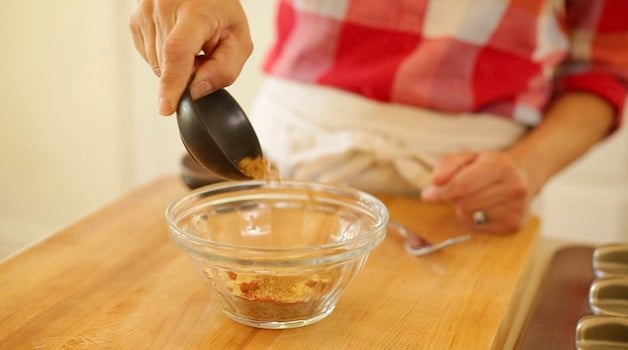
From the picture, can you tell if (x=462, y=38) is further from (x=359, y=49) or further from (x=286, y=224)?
(x=286, y=224)

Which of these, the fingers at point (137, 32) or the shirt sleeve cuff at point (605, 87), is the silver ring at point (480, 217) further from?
the fingers at point (137, 32)

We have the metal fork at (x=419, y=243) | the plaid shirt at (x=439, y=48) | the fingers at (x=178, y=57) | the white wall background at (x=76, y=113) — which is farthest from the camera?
the white wall background at (x=76, y=113)

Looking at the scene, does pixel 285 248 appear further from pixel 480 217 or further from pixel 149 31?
pixel 480 217

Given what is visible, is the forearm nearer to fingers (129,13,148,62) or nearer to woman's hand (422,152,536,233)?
woman's hand (422,152,536,233)

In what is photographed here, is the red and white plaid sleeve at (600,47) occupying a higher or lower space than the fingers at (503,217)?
higher

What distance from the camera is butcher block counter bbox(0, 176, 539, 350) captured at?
652mm

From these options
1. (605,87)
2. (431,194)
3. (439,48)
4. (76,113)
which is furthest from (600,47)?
(76,113)

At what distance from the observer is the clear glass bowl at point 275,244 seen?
0.65 metres

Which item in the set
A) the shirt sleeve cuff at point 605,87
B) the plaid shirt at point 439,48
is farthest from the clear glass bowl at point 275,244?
the shirt sleeve cuff at point 605,87

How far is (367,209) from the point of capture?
81cm

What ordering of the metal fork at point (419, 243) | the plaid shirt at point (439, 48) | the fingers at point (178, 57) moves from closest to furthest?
1. the fingers at point (178, 57)
2. the metal fork at point (419, 243)
3. the plaid shirt at point (439, 48)

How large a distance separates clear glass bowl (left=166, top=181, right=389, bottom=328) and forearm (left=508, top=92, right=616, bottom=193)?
0.28 m

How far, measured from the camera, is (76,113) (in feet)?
6.92

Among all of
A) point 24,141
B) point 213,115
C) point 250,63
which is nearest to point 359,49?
point 213,115
